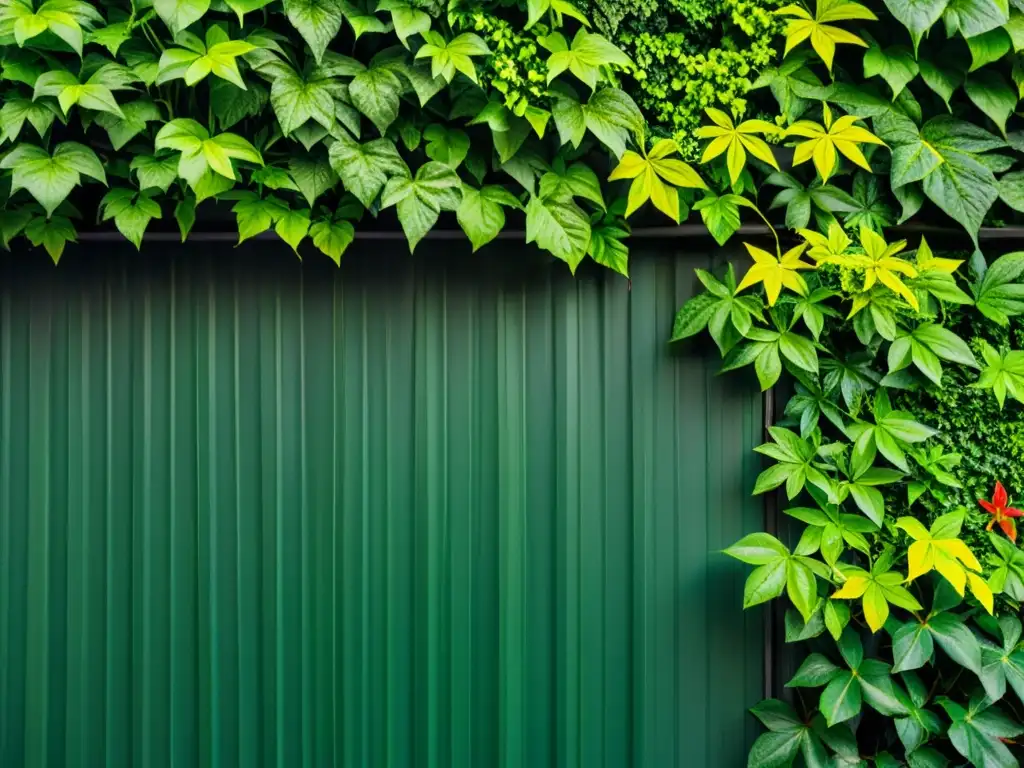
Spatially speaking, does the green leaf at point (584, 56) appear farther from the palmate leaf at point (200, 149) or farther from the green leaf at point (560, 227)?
the palmate leaf at point (200, 149)

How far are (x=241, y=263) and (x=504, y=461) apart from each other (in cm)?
96

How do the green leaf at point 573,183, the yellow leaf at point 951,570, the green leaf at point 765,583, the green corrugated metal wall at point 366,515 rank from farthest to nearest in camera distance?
the green corrugated metal wall at point 366,515 < the green leaf at point 573,183 < the green leaf at point 765,583 < the yellow leaf at point 951,570

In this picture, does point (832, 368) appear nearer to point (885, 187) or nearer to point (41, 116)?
point (885, 187)

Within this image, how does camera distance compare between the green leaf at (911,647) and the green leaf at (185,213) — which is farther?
the green leaf at (185,213)

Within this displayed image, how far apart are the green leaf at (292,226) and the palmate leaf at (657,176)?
0.82 m

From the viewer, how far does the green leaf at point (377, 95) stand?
1.83 m

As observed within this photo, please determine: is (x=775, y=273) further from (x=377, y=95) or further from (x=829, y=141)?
(x=377, y=95)

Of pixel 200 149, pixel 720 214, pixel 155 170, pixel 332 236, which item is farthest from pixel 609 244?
pixel 155 170

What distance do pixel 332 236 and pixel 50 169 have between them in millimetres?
706

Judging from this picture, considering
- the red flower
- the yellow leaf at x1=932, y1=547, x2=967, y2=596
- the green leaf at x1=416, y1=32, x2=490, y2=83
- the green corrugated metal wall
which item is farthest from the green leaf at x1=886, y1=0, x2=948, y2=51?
the yellow leaf at x1=932, y1=547, x2=967, y2=596

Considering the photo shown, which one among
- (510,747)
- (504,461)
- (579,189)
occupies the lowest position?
(510,747)

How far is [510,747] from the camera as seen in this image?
2.03m

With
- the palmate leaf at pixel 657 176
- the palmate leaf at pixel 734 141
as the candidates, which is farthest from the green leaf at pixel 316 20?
the palmate leaf at pixel 734 141

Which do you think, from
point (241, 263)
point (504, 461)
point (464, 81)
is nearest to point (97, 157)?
point (241, 263)
